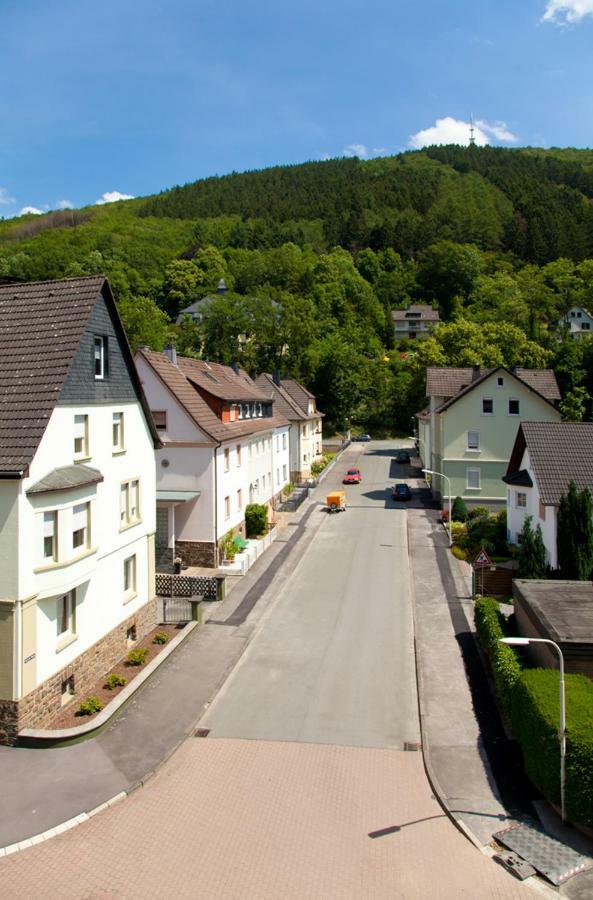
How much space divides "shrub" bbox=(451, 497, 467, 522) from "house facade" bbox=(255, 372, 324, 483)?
18.0 m

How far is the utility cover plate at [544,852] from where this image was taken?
10766 mm

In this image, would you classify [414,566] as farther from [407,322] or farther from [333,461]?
[407,322]

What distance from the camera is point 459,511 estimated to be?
40000 mm

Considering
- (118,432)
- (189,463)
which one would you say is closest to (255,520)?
(189,463)

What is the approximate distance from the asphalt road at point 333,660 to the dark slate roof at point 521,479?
6814 millimetres

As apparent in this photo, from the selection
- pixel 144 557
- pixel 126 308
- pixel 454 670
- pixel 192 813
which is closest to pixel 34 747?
pixel 192 813

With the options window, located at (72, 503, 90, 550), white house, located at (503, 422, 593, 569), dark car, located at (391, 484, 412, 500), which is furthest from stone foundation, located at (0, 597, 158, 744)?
dark car, located at (391, 484, 412, 500)

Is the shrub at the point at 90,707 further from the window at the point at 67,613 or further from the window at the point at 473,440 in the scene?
the window at the point at 473,440

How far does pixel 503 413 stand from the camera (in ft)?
139

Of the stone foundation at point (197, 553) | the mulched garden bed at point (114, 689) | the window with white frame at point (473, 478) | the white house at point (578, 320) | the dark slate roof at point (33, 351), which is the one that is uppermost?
the white house at point (578, 320)

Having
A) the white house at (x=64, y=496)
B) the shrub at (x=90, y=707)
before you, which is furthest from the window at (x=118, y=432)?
the shrub at (x=90, y=707)

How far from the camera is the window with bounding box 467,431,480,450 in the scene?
42656 millimetres

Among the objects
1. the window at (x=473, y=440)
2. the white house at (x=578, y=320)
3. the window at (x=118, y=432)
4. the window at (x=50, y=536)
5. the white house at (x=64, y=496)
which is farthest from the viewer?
the white house at (x=578, y=320)

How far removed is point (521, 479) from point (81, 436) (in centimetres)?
2174
